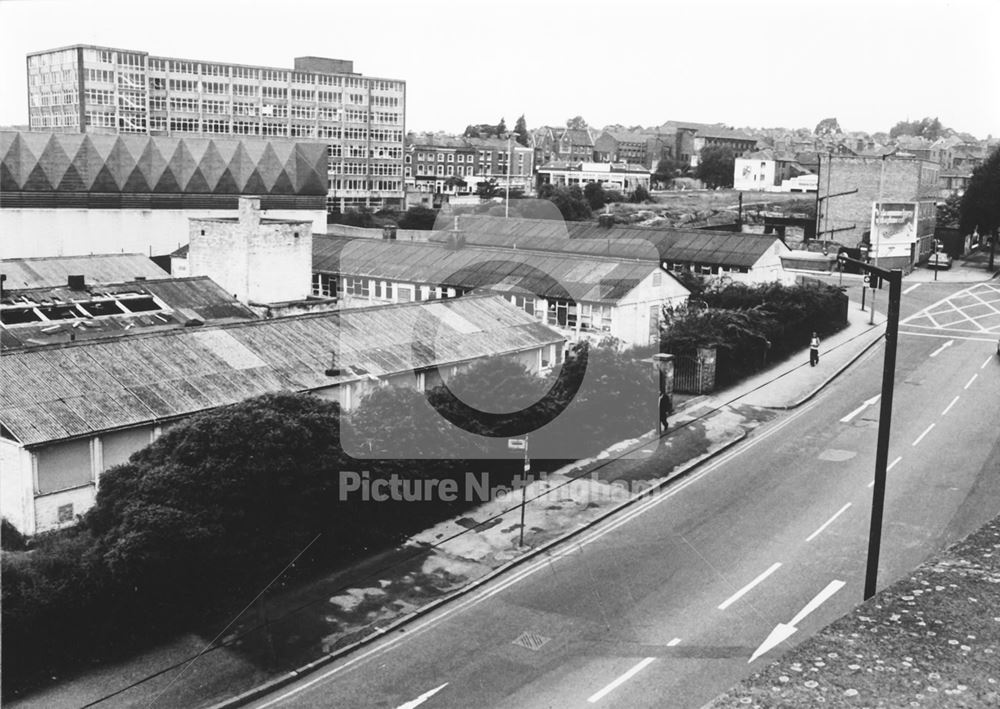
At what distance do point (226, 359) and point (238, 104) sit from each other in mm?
79598

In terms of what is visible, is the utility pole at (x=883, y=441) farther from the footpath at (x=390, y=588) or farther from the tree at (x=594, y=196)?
the tree at (x=594, y=196)

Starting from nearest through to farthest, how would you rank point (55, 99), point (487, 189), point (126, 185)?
point (126, 185), point (55, 99), point (487, 189)

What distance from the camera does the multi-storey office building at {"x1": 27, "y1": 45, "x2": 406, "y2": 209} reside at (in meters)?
89.9

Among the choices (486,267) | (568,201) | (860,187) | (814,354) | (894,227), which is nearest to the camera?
(814,354)

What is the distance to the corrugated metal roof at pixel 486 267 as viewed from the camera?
131 feet

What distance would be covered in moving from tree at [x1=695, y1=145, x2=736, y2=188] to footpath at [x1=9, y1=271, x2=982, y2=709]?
117442 millimetres

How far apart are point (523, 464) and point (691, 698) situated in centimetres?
1057

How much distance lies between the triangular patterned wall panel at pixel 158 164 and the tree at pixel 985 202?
48.9 meters

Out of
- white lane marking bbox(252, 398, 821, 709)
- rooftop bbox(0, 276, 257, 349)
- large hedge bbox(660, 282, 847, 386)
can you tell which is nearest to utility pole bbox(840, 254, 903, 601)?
white lane marking bbox(252, 398, 821, 709)

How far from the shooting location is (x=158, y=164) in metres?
70.1

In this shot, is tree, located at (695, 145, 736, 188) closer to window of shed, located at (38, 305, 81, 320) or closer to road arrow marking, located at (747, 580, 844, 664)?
window of shed, located at (38, 305, 81, 320)

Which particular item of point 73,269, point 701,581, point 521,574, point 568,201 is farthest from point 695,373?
point 568,201

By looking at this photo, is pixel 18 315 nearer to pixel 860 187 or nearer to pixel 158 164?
pixel 158 164

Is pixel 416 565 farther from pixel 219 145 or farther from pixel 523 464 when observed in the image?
pixel 219 145
